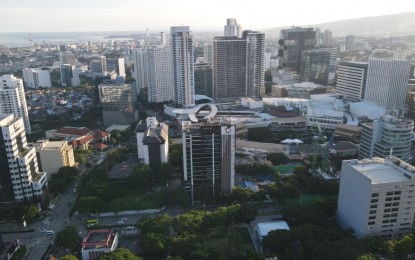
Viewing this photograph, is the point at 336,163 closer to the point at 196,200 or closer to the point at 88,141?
the point at 196,200

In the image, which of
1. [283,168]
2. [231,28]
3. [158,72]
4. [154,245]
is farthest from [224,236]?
[231,28]

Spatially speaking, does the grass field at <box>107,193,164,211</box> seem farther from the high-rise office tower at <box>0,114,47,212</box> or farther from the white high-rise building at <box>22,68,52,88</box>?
the white high-rise building at <box>22,68,52,88</box>

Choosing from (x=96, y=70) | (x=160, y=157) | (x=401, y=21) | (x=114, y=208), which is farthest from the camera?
(x=401, y=21)

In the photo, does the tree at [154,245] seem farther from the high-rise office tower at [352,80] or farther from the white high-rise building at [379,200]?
the high-rise office tower at [352,80]

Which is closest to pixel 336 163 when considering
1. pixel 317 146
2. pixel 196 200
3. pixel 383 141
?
pixel 317 146

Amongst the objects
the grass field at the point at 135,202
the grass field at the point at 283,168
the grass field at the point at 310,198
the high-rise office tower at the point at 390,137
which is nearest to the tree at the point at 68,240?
the grass field at the point at 135,202

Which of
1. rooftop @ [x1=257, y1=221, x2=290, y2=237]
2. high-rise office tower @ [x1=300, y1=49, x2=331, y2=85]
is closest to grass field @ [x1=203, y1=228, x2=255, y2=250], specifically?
rooftop @ [x1=257, y1=221, x2=290, y2=237]
